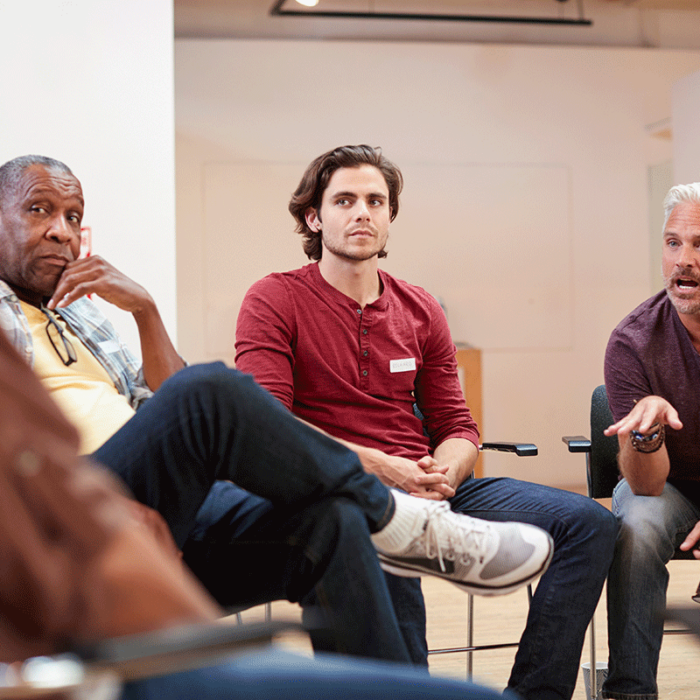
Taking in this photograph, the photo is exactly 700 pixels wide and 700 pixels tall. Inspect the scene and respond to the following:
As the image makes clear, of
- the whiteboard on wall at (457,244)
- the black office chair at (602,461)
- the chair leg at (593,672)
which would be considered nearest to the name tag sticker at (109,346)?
the black office chair at (602,461)

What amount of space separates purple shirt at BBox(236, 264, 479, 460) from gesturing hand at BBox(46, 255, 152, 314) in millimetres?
305

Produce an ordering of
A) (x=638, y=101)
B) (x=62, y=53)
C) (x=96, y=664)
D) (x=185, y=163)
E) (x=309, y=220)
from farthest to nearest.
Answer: (x=638, y=101) < (x=185, y=163) < (x=62, y=53) < (x=309, y=220) < (x=96, y=664)

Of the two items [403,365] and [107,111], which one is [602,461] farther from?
[107,111]

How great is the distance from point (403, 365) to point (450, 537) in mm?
857

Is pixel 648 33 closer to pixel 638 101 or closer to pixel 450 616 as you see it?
pixel 638 101

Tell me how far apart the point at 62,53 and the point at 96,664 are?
3.02 metres

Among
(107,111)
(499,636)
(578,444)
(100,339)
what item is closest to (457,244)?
(107,111)

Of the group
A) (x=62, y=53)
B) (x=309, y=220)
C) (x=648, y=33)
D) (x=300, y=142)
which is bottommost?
(x=309, y=220)

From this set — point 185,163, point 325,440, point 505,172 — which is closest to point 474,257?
point 505,172

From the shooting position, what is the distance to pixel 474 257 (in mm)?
6375

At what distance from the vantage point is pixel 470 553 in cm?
142

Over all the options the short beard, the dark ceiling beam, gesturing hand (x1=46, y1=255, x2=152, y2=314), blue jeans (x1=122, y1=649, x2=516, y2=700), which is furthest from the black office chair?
the dark ceiling beam

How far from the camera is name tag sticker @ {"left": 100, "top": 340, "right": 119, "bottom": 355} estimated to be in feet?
6.63

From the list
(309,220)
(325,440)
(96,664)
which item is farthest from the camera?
(309,220)
